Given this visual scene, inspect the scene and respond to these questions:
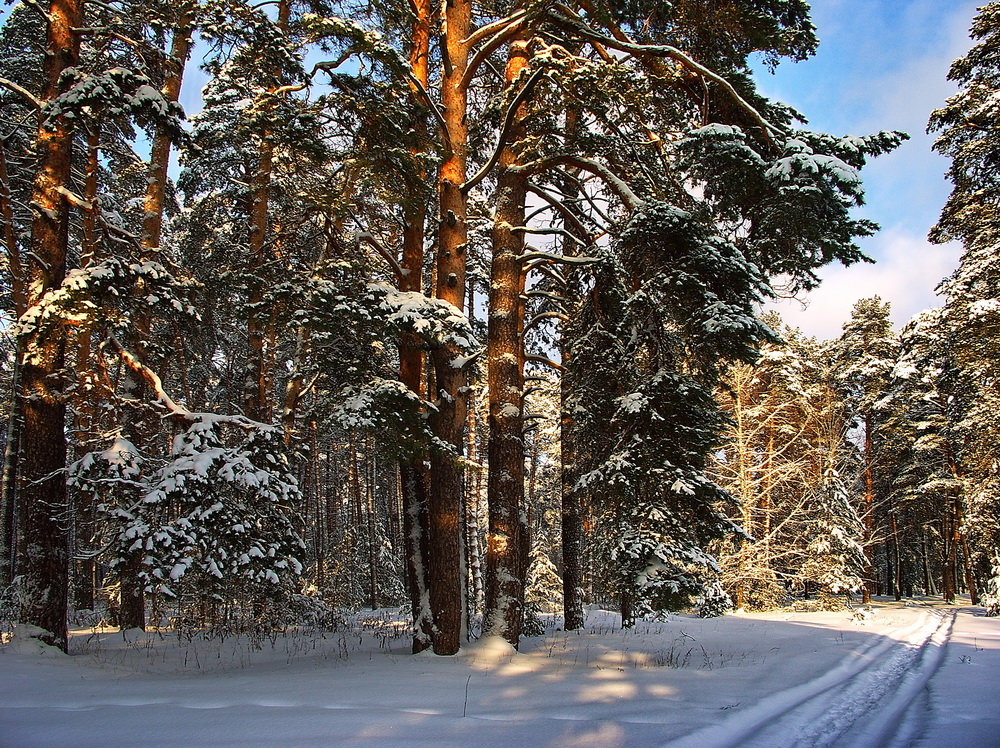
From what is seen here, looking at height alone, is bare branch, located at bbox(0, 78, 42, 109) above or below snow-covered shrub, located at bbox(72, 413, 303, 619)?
above

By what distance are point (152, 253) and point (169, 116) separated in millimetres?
2313

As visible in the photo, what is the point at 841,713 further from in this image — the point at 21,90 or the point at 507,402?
the point at 21,90

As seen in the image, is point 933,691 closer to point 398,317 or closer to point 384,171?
point 398,317

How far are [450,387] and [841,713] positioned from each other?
6105 millimetres

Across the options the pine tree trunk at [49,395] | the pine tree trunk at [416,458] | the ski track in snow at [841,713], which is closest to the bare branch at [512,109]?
the pine tree trunk at [416,458]

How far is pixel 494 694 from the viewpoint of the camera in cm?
562

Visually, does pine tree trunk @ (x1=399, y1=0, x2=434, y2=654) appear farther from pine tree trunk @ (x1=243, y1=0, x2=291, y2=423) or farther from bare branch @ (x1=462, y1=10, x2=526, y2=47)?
pine tree trunk @ (x1=243, y1=0, x2=291, y2=423)

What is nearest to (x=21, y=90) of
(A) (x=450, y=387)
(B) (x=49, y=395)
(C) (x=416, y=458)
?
(B) (x=49, y=395)

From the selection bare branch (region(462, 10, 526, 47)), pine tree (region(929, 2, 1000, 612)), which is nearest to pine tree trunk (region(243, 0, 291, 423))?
bare branch (region(462, 10, 526, 47))

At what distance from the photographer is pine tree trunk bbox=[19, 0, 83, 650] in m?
7.65

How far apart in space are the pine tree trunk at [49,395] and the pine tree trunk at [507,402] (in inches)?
233

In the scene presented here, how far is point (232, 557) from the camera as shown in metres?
7.31

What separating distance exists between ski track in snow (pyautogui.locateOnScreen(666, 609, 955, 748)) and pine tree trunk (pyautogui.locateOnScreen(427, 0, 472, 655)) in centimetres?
439

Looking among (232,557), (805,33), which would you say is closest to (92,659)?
(232,557)
